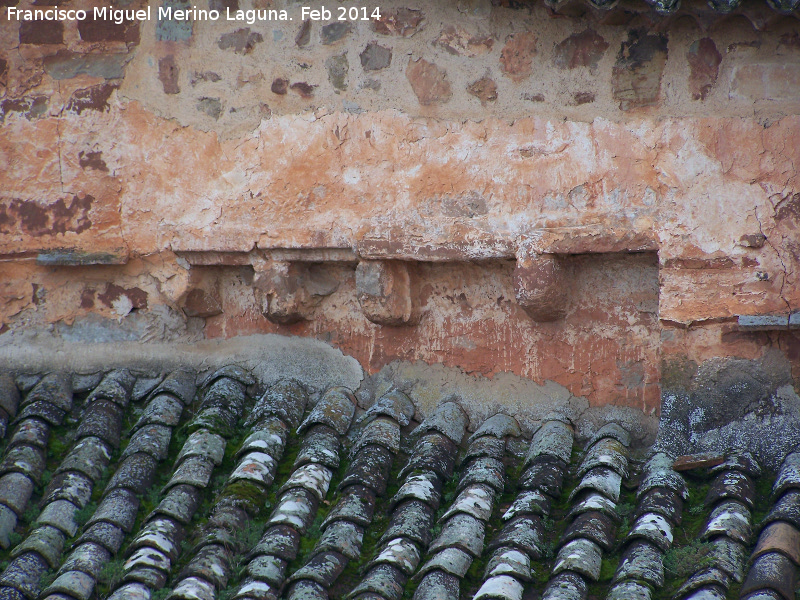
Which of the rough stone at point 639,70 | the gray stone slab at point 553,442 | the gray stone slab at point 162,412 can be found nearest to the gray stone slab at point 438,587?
the gray stone slab at point 553,442

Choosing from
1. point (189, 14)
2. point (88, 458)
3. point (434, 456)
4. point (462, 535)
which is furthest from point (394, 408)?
point (189, 14)

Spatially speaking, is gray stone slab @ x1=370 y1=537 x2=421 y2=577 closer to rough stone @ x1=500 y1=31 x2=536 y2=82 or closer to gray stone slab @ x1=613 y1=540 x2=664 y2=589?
gray stone slab @ x1=613 y1=540 x2=664 y2=589

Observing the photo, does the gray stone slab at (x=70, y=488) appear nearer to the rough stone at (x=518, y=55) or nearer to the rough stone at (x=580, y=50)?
the rough stone at (x=518, y=55)

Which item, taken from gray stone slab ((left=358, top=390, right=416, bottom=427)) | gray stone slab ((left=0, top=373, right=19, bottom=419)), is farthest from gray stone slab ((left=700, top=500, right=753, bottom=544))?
gray stone slab ((left=0, top=373, right=19, bottom=419))

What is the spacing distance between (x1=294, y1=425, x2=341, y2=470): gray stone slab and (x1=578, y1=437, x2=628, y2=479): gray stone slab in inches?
35.0

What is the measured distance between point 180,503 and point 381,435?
29.8 inches

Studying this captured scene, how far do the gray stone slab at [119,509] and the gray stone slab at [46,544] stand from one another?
0.39ft

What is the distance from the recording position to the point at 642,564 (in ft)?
8.00

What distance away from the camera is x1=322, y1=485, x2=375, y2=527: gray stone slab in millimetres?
2801

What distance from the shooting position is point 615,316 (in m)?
3.21

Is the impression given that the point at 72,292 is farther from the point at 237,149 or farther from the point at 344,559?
the point at 344,559

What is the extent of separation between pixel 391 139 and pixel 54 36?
1.64 metres

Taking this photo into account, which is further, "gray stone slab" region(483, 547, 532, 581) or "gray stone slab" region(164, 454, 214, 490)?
"gray stone slab" region(164, 454, 214, 490)

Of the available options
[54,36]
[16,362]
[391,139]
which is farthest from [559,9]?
[16,362]
